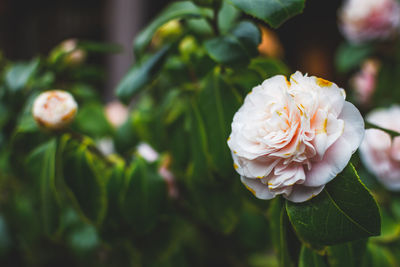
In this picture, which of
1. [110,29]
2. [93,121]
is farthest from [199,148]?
[110,29]

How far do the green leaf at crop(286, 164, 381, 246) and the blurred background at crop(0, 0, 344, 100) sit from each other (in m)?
1.78

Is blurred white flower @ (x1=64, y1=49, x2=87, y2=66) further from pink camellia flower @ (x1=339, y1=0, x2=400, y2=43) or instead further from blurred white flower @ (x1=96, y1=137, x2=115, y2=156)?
pink camellia flower @ (x1=339, y1=0, x2=400, y2=43)

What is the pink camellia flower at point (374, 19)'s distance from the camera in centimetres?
88

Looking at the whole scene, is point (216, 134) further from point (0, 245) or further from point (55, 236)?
point (0, 245)

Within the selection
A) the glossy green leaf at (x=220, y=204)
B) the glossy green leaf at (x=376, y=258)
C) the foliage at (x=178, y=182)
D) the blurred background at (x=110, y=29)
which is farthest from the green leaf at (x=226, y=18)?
the blurred background at (x=110, y=29)

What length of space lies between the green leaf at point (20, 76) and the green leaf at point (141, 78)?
210mm

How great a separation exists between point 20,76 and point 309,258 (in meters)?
0.56

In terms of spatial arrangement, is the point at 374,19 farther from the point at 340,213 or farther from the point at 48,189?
the point at 48,189

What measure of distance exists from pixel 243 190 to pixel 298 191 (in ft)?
0.53

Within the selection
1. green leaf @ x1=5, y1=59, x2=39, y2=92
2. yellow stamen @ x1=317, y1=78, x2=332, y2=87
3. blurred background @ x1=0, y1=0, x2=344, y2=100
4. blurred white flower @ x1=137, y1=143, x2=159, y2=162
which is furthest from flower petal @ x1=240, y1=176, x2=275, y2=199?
blurred background @ x1=0, y1=0, x2=344, y2=100

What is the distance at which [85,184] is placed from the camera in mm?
515

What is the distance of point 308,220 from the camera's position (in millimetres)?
319

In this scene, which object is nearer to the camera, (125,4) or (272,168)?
(272,168)

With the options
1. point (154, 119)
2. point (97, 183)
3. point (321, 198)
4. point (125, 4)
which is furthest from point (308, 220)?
point (125, 4)
